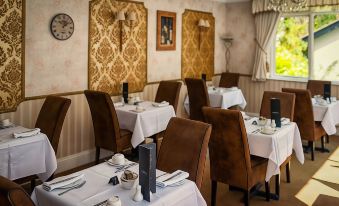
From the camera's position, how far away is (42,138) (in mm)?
3080

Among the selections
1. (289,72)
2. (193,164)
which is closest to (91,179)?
(193,164)

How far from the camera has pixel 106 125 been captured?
13.3 feet

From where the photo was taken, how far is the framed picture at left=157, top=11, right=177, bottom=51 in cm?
→ 577

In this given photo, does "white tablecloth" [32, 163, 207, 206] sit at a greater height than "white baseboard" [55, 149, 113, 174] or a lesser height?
greater

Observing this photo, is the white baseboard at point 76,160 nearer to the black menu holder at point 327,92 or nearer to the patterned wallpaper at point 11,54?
the patterned wallpaper at point 11,54

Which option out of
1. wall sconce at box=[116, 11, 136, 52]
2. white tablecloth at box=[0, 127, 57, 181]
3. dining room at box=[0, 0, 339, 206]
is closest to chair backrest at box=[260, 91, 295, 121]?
dining room at box=[0, 0, 339, 206]

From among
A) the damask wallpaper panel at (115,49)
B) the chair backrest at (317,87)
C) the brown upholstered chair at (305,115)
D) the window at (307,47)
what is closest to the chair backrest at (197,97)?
the damask wallpaper panel at (115,49)

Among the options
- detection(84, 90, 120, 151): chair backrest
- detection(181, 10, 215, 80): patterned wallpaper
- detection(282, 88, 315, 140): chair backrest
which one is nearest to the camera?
detection(84, 90, 120, 151): chair backrest

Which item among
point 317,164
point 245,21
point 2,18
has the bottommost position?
point 317,164

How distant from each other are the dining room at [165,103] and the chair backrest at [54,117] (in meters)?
0.02

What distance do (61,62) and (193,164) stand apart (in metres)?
2.61

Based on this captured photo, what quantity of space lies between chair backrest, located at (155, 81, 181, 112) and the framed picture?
88 centimetres

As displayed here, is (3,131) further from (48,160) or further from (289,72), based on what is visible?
(289,72)

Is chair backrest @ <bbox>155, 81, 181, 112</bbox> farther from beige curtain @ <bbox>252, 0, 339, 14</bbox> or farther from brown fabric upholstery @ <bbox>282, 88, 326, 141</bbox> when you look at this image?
beige curtain @ <bbox>252, 0, 339, 14</bbox>
